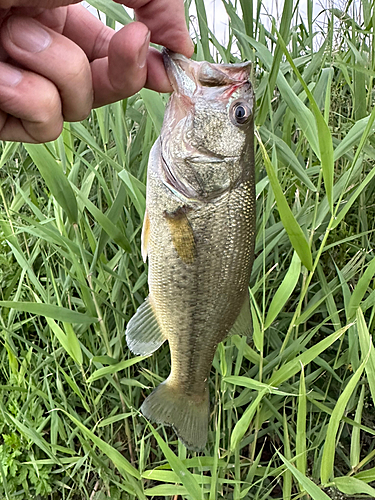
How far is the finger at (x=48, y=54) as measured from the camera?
0.89m

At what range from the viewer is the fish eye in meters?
1.12

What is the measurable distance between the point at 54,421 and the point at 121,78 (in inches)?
49.4

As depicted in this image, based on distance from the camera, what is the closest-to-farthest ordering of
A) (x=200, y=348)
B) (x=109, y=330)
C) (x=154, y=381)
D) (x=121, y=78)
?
(x=121, y=78)
(x=200, y=348)
(x=154, y=381)
(x=109, y=330)

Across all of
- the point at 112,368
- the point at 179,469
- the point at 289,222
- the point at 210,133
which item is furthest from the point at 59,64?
the point at 179,469

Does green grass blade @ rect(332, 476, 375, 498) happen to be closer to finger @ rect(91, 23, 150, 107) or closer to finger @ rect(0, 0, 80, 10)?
finger @ rect(91, 23, 150, 107)

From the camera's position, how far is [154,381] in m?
1.54

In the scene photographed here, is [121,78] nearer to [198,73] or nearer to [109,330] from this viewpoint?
[198,73]

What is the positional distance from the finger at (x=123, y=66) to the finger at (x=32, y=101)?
0.16 meters

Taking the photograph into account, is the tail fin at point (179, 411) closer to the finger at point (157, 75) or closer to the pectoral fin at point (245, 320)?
the pectoral fin at point (245, 320)

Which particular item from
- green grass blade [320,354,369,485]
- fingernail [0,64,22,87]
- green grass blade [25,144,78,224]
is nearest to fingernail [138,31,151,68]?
fingernail [0,64,22,87]

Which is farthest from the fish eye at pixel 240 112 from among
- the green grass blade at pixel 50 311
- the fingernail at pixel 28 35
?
Answer: the green grass blade at pixel 50 311

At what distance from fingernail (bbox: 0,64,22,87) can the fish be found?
1.16 ft

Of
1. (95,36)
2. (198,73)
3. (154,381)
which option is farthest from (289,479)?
(95,36)

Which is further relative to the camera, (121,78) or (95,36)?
(95,36)
